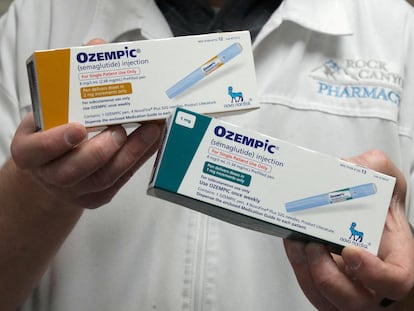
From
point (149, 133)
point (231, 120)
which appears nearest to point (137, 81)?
point (149, 133)

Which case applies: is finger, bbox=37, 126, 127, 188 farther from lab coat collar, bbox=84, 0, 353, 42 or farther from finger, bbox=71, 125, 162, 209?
lab coat collar, bbox=84, 0, 353, 42

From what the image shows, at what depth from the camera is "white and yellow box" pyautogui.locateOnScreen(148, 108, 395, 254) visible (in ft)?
1.34

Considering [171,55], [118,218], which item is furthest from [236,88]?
[118,218]

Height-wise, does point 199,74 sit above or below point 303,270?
above

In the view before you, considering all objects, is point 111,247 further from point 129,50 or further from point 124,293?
point 129,50

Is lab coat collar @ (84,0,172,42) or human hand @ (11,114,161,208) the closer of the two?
human hand @ (11,114,161,208)

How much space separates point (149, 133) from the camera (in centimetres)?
44

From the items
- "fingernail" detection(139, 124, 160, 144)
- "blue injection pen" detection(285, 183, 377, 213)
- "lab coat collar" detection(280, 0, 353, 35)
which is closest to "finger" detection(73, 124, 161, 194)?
"fingernail" detection(139, 124, 160, 144)

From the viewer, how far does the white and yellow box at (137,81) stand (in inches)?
16.8

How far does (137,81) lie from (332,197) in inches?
7.3

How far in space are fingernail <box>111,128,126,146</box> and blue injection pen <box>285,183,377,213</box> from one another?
0.46 feet

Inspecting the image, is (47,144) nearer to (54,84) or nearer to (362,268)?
(54,84)

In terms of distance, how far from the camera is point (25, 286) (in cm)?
53

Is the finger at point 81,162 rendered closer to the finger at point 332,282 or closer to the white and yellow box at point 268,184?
the white and yellow box at point 268,184
